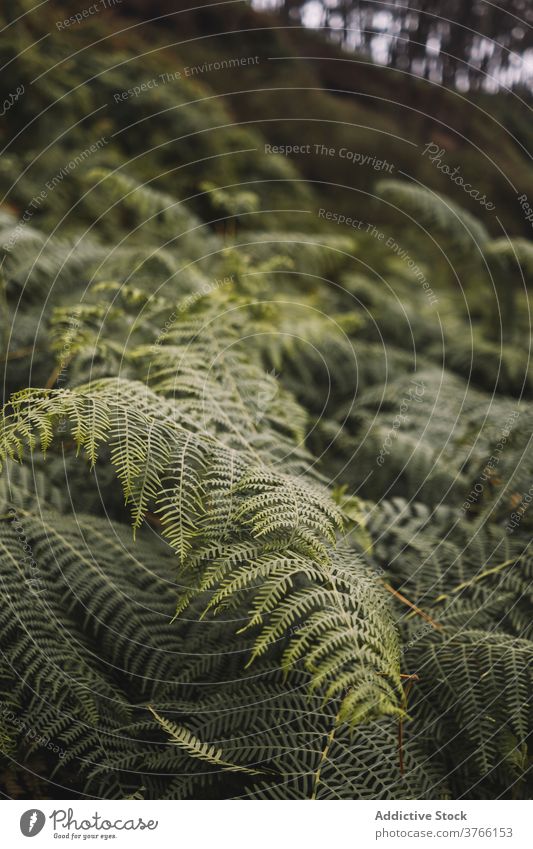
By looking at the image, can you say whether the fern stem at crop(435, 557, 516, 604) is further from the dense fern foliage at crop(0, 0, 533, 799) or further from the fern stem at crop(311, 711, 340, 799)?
the fern stem at crop(311, 711, 340, 799)

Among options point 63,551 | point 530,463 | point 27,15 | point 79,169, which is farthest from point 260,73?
point 63,551

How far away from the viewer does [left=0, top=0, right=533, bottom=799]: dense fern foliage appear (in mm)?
1192

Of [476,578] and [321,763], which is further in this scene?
[476,578]

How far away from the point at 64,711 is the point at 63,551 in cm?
43
